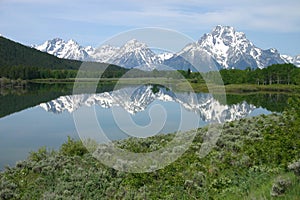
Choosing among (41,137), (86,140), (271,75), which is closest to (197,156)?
(86,140)

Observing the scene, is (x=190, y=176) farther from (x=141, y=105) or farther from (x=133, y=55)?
(x=141, y=105)

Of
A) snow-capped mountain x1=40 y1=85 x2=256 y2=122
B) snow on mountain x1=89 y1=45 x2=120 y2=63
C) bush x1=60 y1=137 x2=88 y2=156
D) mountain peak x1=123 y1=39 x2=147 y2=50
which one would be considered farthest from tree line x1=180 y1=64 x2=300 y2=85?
mountain peak x1=123 y1=39 x2=147 y2=50

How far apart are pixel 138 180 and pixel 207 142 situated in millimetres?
5673

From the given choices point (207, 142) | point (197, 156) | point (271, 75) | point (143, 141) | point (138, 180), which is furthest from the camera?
point (271, 75)

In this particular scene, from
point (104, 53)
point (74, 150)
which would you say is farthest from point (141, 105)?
point (104, 53)

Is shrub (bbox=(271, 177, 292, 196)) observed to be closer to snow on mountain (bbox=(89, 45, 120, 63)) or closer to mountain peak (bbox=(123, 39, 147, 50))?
mountain peak (bbox=(123, 39, 147, 50))

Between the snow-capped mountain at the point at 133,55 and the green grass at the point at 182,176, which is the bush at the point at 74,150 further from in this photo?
the snow-capped mountain at the point at 133,55

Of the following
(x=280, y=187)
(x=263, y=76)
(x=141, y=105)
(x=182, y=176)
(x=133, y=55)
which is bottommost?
(x=182, y=176)

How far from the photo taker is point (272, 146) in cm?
1061

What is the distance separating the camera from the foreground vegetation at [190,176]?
30.8 feet

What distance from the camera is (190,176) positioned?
1109 cm

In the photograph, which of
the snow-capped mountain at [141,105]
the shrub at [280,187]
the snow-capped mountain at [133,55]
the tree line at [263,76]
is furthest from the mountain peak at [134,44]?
the tree line at [263,76]

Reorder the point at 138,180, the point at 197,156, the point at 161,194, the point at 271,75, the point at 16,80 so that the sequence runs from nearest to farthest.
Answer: the point at 161,194
the point at 138,180
the point at 197,156
the point at 271,75
the point at 16,80

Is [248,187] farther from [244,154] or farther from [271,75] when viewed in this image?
[271,75]
